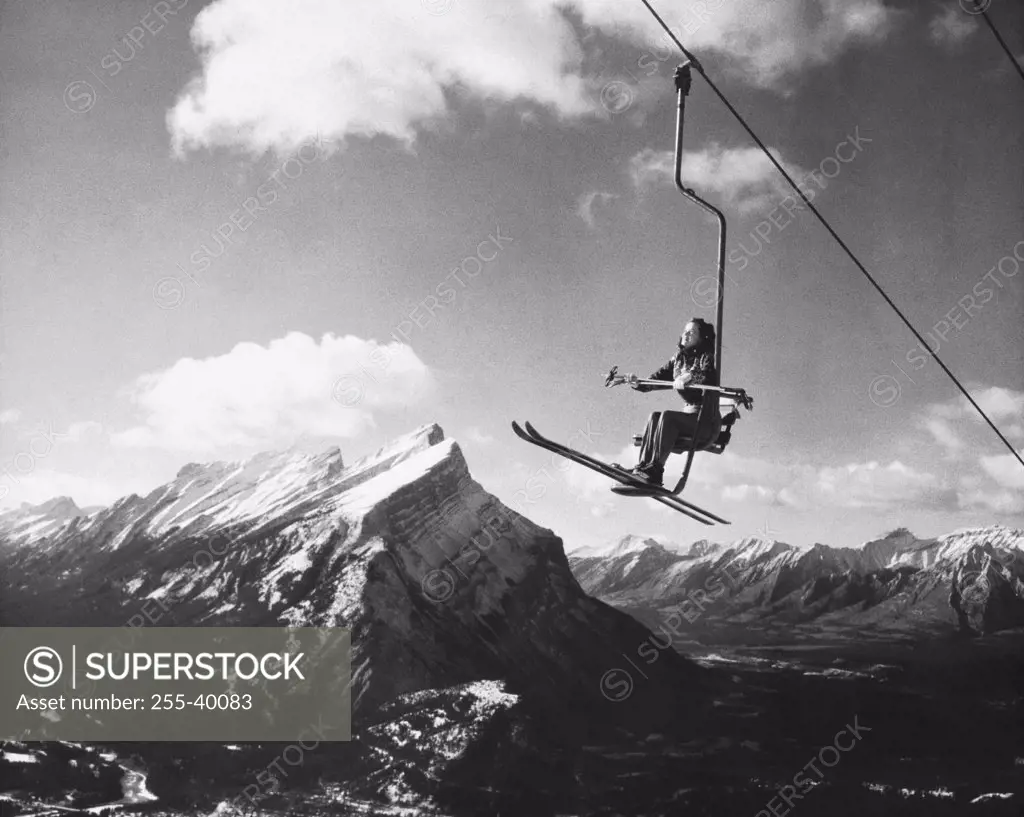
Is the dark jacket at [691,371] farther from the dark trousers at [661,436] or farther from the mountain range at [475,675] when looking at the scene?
the mountain range at [475,675]

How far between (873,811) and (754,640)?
186ft

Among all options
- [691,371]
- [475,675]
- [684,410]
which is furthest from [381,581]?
[691,371]

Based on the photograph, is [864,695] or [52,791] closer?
[52,791]

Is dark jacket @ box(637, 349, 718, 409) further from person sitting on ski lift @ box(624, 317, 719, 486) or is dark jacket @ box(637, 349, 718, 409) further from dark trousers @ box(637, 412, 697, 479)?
dark trousers @ box(637, 412, 697, 479)

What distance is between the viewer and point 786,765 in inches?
4658

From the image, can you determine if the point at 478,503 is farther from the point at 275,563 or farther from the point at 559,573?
the point at 275,563

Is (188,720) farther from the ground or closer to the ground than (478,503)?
closer to the ground

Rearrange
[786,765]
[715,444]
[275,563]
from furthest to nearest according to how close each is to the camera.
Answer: [275,563] → [786,765] → [715,444]

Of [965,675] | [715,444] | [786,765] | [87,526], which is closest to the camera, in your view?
[715,444]

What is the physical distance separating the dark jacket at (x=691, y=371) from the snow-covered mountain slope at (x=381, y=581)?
136 m

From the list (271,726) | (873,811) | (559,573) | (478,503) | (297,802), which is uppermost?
(478,503)

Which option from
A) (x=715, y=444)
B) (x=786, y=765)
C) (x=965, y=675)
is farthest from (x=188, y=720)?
(x=715, y=444)

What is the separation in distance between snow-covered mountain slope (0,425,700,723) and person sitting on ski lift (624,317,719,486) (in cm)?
13581

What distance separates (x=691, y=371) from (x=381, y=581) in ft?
488
